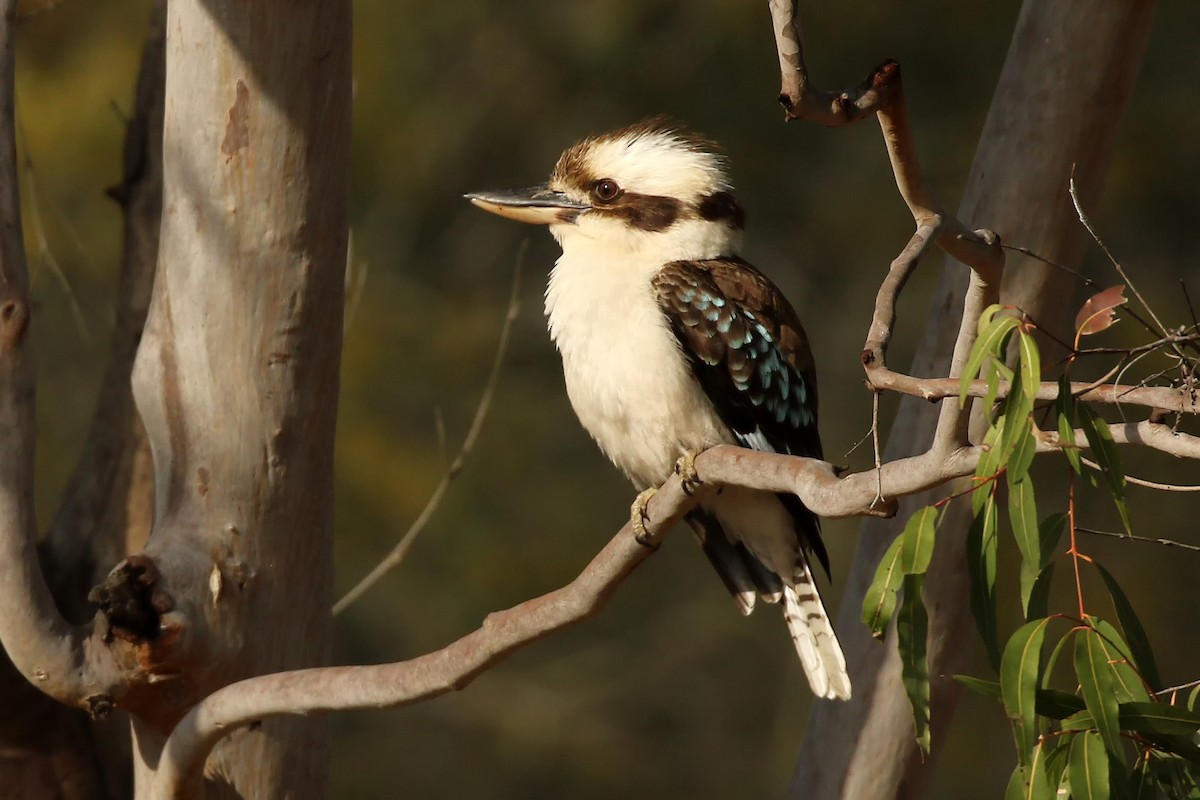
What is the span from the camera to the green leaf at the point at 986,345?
1.29 metres

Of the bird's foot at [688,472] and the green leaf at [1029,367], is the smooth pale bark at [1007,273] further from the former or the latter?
the green leaf at [1029,367]

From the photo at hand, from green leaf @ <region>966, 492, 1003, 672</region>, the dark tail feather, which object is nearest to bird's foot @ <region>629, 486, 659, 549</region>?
the dark tail feather

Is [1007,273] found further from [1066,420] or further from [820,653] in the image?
[1066,420]

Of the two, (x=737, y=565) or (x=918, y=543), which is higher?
(x=918, y=543)

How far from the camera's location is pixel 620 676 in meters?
6.39

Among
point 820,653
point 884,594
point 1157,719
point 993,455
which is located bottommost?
point 820,653

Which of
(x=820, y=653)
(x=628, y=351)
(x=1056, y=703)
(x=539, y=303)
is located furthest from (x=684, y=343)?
(x=539, y=303)

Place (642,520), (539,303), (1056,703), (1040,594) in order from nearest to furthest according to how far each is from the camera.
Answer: (1056,703) < (1040,594) < (642,520) < (539,303)

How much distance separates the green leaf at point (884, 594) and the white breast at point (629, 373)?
2.61ft

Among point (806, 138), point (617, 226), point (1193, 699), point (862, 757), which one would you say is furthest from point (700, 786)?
point (1193, 699)

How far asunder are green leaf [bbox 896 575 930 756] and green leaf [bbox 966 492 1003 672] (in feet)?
0.19

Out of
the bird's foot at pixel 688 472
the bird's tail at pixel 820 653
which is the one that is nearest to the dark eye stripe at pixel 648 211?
the bird's foot at pixel 688 472

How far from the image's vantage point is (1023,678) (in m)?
1.40

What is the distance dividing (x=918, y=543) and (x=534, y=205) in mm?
1254
